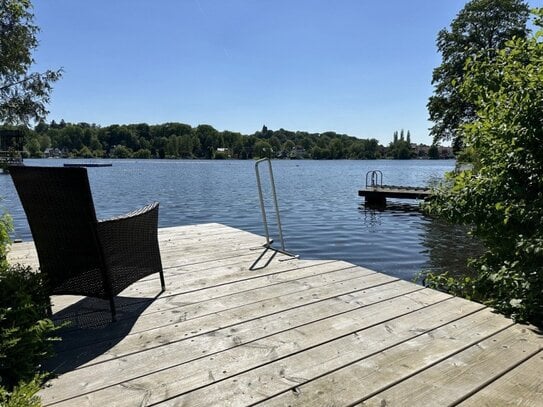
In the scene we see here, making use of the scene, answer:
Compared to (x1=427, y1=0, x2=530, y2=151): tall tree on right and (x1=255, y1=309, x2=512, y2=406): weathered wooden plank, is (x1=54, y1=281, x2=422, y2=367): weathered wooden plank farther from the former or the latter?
(x1=427, y1=0, x2=530, y2=151): tall tree on right

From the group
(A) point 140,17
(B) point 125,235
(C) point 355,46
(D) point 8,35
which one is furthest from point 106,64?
(B) point 125,235

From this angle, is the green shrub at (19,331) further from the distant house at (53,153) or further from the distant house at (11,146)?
the distant house at (53,153)

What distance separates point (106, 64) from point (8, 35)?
16528 millimetres


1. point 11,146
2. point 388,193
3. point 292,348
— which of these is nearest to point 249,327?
point 292,348

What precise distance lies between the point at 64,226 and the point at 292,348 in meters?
1.49

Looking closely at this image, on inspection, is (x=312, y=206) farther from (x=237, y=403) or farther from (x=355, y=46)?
(x=237, y=403)

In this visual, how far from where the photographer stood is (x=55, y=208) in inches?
82.7

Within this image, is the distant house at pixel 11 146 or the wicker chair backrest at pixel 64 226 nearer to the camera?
the wicker chair backrest at pixel 64 226

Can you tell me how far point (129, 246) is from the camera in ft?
7.87

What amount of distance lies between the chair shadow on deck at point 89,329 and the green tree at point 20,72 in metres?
3.37

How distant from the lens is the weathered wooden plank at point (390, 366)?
1427mm

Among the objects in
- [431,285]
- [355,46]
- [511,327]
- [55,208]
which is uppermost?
[355,46]

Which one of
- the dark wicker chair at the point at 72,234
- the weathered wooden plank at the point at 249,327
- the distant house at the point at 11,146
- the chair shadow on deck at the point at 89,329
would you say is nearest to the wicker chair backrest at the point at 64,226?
the dark wicker chair at the point at 72,234

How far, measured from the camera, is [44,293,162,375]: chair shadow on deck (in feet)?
5.74
